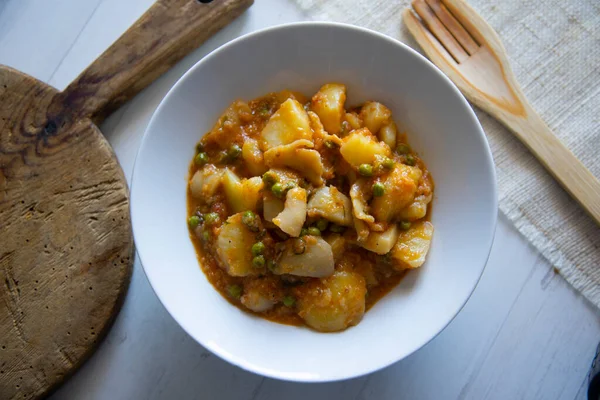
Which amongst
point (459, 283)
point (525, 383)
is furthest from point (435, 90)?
point (525, 383)

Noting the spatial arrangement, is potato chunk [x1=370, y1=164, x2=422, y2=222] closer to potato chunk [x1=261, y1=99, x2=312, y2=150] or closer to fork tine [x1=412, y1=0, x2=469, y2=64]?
potato chunk [x1=261, y1=99, x2=312, y2=150]

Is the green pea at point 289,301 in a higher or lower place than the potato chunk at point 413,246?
lower

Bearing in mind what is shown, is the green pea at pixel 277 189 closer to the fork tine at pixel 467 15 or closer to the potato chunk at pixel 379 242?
the potato chunk at pixel 379 242

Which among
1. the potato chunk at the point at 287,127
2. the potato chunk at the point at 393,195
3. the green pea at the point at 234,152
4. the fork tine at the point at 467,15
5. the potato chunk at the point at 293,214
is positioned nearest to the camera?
the potato chunk at the point at 293,214

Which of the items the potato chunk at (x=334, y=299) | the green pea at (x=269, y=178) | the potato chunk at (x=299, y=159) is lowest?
the potato chunk at (x=334, y=299)

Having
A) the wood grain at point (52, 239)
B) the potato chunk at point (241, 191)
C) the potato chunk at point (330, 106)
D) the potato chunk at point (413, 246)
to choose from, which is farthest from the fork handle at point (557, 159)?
the wood grain at point (52, 239)

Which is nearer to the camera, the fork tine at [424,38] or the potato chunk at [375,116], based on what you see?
the potato chunk at [375,116]

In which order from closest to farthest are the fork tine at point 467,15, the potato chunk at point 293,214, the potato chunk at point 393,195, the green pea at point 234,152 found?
the potato chunk at point 293,214
the potato chunk at point 393,195
the green pea at point 234,152
the fork tine at point 467,15

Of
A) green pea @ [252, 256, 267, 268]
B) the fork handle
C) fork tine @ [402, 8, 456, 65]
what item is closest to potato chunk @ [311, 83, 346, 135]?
fork tine @ [402, 8, 456, 65]
